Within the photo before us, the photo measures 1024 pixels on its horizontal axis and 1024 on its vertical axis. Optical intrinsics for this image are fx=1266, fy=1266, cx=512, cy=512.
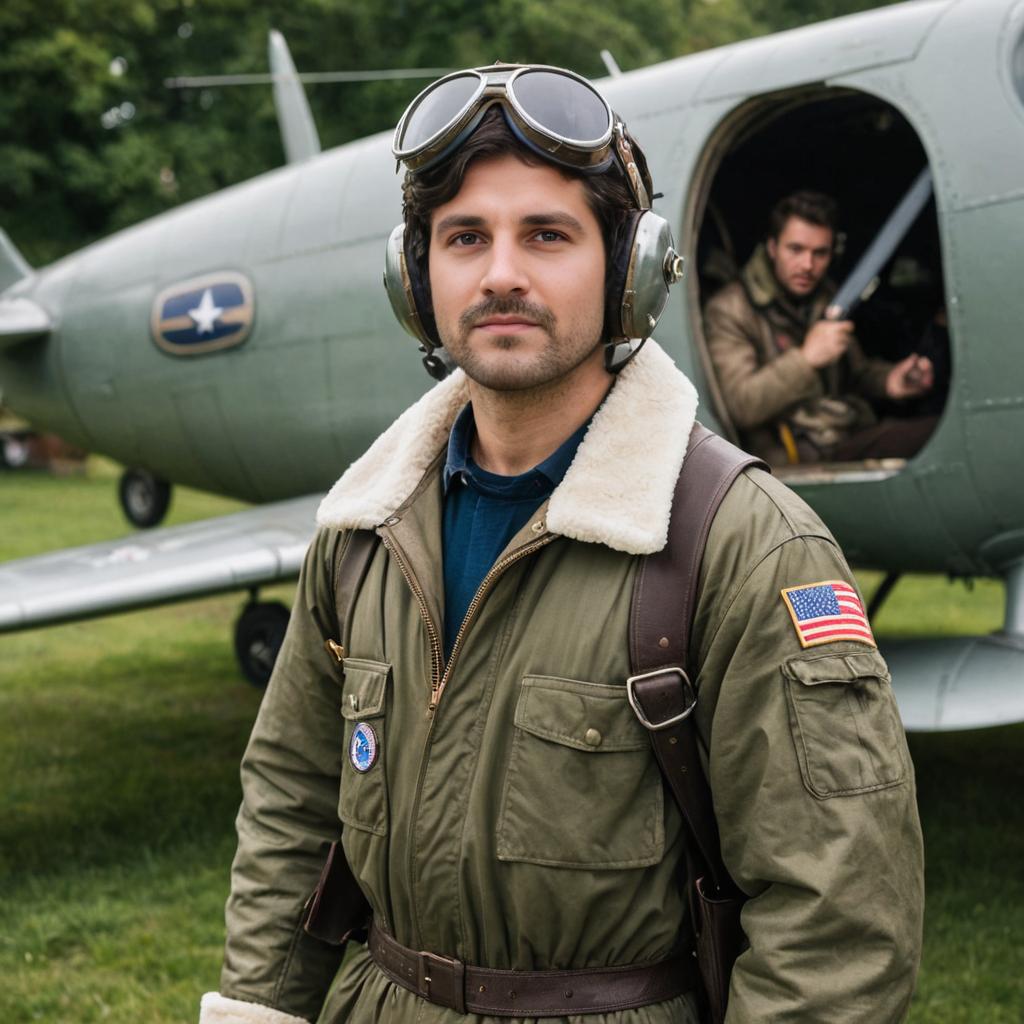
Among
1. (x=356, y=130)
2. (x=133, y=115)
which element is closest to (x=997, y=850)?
(x=356, y=130)

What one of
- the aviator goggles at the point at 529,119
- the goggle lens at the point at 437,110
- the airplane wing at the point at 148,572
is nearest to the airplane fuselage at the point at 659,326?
the airplane wing at the point at 148,572

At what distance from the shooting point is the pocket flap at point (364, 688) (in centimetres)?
179

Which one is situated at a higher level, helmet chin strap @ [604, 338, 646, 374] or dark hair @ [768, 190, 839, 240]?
helmet chin strap @ [604, 338, 646, 374]

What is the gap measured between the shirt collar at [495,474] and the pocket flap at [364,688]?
0.96ft

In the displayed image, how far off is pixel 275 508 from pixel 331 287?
1081 mm

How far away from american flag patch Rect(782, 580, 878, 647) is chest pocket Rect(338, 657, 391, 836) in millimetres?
595

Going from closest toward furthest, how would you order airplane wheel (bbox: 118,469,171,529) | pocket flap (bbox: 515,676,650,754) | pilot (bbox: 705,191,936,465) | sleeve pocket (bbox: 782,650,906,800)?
sleeve pocket (bbox: 782,650,906,800) → pocket flap (bbox: 515,676,650,754) → pilot (bbox: 705,191,936,465) → airplane wheel (bbox: 118,469,171,529)

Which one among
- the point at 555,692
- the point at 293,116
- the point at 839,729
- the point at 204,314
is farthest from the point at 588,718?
the point at 293,116

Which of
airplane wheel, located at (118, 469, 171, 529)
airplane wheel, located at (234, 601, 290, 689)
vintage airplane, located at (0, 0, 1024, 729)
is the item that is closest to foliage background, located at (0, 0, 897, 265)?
airplane wheel, located at (118, 469, 171, 529)

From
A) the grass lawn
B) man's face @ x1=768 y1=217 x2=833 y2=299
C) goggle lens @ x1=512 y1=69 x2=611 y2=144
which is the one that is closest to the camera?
goggle lens @ x1=512 y1=69 x2=611 y2=144

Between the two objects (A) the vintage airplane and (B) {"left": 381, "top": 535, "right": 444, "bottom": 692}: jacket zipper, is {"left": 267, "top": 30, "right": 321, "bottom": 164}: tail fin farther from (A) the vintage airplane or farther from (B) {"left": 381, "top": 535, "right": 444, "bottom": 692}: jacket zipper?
(B) {"left": 381, "top": 535, "right": 444, "bottom": 692}: jacket zipper

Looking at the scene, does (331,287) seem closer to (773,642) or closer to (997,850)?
(997,850)

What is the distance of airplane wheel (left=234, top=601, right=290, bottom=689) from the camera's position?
7.09 meters

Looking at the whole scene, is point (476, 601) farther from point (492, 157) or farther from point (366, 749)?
point (492, 157)
